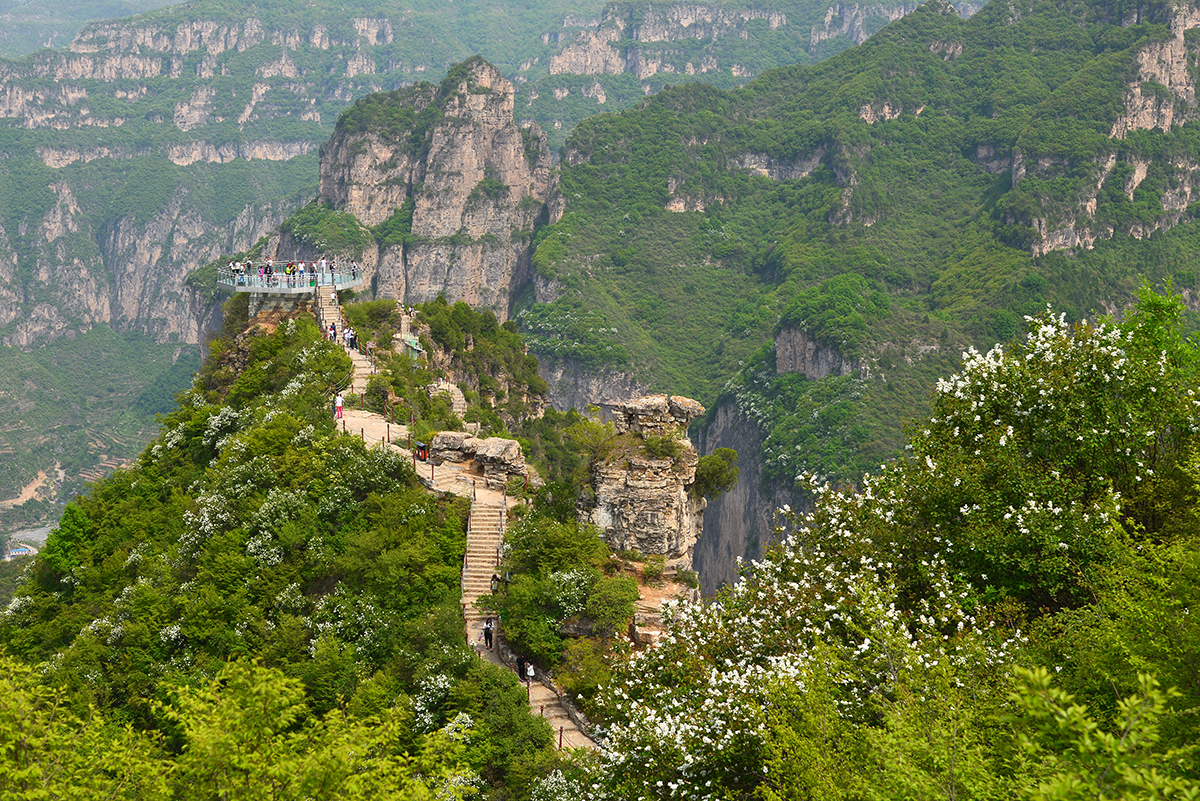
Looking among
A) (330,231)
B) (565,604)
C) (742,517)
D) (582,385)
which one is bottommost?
(742,517)

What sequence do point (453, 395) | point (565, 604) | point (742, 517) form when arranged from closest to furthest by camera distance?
point (565, 604) → point (453, 395) → point (742, 517)

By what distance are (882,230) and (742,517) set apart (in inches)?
2755

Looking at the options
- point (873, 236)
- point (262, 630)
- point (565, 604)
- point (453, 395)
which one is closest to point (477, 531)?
point (565, 604)

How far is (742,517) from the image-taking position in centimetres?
11700

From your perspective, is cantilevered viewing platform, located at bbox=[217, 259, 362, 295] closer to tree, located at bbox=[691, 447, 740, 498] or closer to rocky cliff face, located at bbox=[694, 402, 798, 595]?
tree, located at bbox=[691, 447, 740, 498]

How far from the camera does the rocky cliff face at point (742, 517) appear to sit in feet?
360

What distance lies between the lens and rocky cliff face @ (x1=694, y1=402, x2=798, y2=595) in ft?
360

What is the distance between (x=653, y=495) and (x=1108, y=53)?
555ft

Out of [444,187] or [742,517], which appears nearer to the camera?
[742,517]

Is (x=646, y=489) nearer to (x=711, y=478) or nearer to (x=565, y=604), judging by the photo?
(x=711, y=478)

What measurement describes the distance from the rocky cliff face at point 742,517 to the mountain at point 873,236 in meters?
0.41

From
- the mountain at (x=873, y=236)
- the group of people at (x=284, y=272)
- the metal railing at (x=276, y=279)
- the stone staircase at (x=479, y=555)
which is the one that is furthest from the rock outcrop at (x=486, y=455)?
the mountain at (x=873, y=236)

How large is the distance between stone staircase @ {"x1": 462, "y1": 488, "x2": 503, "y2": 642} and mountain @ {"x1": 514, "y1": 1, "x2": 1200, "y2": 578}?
223 feet

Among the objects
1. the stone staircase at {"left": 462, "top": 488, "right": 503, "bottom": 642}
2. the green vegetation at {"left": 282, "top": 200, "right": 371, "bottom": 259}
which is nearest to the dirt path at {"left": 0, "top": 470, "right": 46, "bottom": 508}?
the green vegetation at {"left": 282, "top": 200, "right": 371, "bottom": 259}
